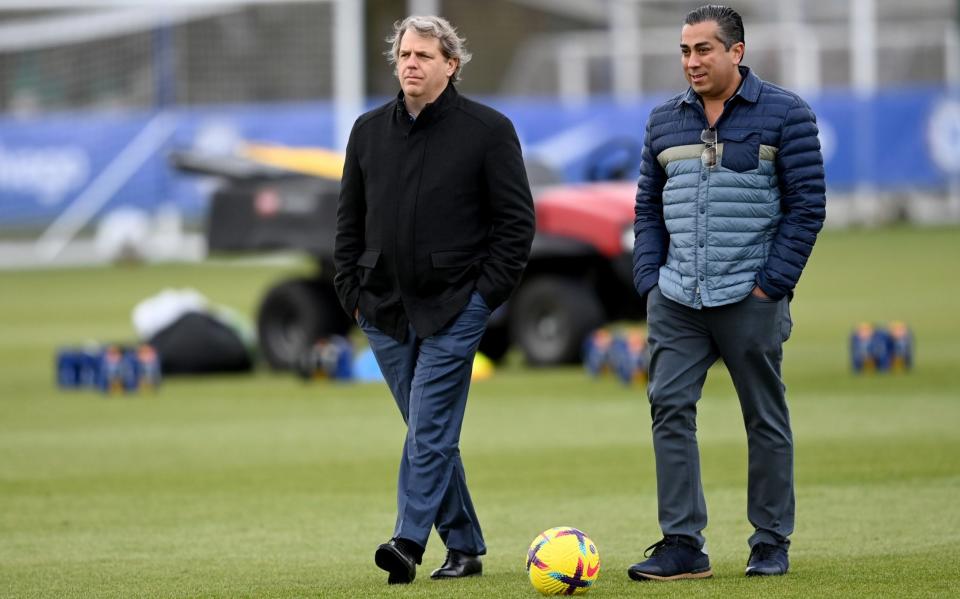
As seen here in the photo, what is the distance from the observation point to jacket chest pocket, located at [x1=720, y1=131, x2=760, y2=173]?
7.23 m

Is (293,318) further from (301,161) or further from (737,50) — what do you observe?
(737,50)

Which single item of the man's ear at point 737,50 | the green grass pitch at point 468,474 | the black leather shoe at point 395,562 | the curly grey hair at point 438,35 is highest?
the curly grey hair at point 438,35

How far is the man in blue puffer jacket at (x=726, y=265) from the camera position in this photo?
7199 millimetres

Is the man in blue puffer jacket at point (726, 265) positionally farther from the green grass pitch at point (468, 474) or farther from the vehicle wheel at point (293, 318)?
the vehicle wheel at point (293, 318)

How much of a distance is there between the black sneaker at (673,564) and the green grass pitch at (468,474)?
7 cm

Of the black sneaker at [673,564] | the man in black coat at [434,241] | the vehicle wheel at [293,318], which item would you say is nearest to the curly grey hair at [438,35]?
the man in black coat at [434,241]

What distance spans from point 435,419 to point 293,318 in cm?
1111

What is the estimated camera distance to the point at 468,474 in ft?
36.9

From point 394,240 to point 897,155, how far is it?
31467 mm

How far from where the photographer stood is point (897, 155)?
37562 mm

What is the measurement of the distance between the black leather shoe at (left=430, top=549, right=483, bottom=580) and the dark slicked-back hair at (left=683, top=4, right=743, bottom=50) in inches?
91.3

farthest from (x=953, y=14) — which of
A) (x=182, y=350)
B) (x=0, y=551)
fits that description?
(x=0, y=551)

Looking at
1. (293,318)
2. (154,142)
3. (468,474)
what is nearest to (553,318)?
(293,318)

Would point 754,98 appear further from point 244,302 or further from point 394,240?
point 244,302
